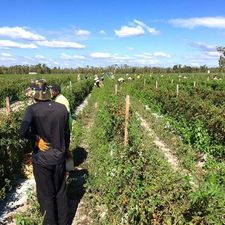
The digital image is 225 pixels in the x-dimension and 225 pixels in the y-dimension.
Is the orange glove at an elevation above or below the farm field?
above

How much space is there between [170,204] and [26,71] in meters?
91.2

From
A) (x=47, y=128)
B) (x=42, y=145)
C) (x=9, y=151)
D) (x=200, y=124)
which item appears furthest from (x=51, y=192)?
(x=200, y=124)

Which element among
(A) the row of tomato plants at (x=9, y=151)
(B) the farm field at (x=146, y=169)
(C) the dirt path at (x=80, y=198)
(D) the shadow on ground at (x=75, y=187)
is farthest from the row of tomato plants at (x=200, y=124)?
(A) the row of tomato plants at (x=9, y=151)

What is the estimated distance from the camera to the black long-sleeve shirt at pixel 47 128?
18.1ft

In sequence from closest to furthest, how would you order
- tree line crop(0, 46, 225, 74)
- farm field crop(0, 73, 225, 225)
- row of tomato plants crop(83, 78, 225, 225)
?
row of tomato plants crop(83, 78, 225, 225) → farm field crop(0, 73, 225, 225) → tree line crop(0, 46, 225, 74)

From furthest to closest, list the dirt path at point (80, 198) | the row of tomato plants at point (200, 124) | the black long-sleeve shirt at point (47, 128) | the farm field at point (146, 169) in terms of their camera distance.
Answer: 1. the row of tomato plants at point (200, 124)
2. the dirt path at point (80, 198)
3. the black long-sleeve shirt at point (47, 128)
4. the farm field at point (146, 169)

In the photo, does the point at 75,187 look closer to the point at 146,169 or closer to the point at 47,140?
the point at 146,169

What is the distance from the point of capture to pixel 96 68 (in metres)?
102

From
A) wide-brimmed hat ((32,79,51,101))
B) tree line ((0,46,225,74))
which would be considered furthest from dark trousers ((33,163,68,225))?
tree line ((0,46,225,74))

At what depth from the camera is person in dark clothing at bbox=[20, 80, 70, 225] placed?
218 inches

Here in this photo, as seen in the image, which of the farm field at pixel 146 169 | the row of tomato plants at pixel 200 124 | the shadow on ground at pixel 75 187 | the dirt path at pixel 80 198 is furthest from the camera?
the row of tomato plants at pixel 200 124

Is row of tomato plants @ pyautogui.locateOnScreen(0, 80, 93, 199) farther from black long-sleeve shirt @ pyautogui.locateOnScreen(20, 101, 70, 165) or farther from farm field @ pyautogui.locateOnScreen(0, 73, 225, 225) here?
black long-sleeve shirt @ pyautogui.locateOnScreen(20, 101, 70, 165)

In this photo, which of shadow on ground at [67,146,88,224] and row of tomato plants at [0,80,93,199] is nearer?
shadow on ground at [67,146,88,224]

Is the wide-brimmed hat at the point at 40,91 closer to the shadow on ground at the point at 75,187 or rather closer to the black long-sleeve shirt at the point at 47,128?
the black long-sleeve shirt at the point at 47,128
